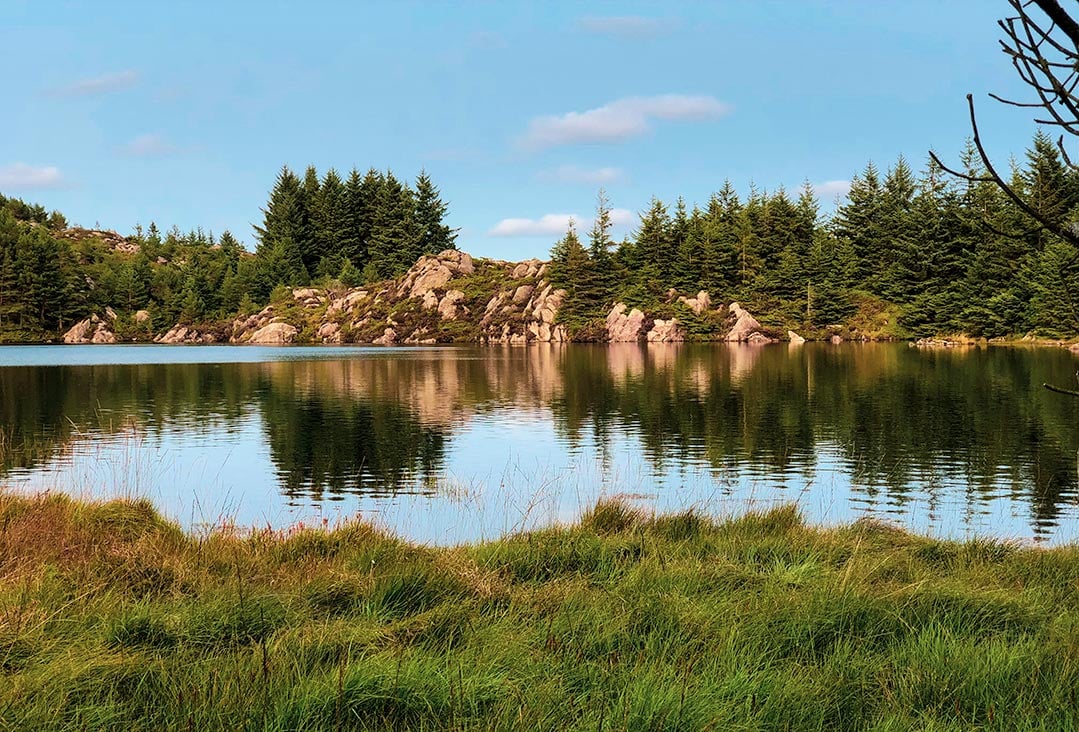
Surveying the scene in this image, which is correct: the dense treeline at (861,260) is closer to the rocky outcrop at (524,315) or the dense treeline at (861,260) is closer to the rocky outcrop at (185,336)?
the rocky outcrop at (524,315)

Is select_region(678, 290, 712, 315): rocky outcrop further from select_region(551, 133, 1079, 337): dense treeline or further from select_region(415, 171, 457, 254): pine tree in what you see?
select_region(415, 171, 457, 254): pine tree

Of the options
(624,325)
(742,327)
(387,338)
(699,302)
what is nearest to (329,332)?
(387,338)

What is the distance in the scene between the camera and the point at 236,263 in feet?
460

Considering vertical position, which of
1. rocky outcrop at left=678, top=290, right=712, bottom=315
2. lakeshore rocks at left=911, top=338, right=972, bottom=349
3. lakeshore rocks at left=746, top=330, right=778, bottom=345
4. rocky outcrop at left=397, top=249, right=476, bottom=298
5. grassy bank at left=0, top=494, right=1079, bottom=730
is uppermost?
rocky outcrop at left=397, top=249, right=476, bottom=298

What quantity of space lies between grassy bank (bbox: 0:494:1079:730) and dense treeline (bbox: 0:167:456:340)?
121 metres

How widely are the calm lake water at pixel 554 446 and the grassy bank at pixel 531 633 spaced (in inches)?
170

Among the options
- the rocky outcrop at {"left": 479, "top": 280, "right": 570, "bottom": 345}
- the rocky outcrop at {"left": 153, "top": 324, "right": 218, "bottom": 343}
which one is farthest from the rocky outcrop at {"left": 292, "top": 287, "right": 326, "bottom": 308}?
the rocky outcrop at {"left": 479, "top": 280, "right": 570, "bottom": 345}

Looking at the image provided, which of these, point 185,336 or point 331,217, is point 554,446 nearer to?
point 185,336

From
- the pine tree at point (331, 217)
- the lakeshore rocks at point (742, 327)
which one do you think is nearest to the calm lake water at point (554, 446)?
the lakeshore rocks at point (742, 327)

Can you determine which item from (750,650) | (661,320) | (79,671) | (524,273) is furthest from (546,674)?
(524,273)

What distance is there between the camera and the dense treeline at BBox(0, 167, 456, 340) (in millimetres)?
120625

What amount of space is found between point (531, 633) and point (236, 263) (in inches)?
5784

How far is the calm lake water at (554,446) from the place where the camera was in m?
17.0

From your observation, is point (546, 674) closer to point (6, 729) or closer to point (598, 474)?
point (6, 729)
